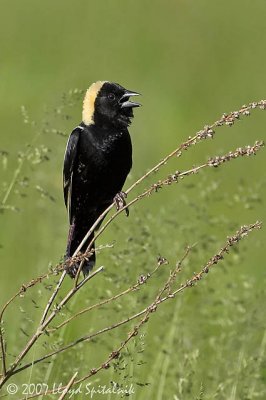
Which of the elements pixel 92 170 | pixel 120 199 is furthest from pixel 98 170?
pixel 120 199

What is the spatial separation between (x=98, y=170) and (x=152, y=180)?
2037mm

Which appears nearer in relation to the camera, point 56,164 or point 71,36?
point 56,164

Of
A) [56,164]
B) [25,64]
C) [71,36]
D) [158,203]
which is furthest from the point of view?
[71,36]

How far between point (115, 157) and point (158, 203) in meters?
2.87

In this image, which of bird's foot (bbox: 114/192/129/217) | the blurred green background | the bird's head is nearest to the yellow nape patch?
the bird's head

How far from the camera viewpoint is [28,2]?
1297cm

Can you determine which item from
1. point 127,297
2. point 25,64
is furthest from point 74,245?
point 25,64

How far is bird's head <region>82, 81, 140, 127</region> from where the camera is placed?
418 cm

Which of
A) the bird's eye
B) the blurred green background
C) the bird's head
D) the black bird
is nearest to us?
the blurred green background

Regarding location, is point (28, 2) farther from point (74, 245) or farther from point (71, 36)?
point (74, 245)

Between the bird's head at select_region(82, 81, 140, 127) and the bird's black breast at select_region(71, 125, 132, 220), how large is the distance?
0.09 metres

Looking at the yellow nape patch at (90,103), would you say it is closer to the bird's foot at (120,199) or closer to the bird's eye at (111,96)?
the bird's eye at (111,96)

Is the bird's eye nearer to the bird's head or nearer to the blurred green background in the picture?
the bird's head

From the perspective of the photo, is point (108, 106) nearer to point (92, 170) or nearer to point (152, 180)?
point (92, 170)
